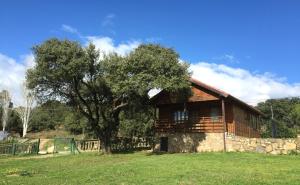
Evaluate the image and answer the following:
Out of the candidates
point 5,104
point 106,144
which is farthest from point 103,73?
point 5,104

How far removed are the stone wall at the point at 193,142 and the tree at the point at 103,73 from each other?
4.72 m

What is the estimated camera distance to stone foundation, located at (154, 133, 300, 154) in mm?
27756

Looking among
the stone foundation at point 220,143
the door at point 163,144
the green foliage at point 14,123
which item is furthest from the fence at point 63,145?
the green foliage at point 14,123

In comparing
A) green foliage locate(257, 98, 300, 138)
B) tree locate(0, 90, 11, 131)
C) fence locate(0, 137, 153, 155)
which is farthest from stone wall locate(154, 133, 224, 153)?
green foliage locate(257, 98, 300, 138)

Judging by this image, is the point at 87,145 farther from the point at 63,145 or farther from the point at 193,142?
the point at 193,142

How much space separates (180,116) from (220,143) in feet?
18.3

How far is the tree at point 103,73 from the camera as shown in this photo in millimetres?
29641

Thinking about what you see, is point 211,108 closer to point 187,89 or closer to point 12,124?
point 187,89

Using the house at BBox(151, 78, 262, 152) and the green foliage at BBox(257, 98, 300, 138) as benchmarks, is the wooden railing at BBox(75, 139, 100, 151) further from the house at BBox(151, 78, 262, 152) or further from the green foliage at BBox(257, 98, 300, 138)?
the green foliage at BBox(257, 98, 300, 138)

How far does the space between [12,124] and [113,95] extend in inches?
2225

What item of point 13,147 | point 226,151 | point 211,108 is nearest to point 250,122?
point 211,108

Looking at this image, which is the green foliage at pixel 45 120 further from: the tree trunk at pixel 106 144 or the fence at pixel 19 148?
the tree trunk at pixel 106 144

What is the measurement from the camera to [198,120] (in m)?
33.2

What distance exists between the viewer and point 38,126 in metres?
83.9
